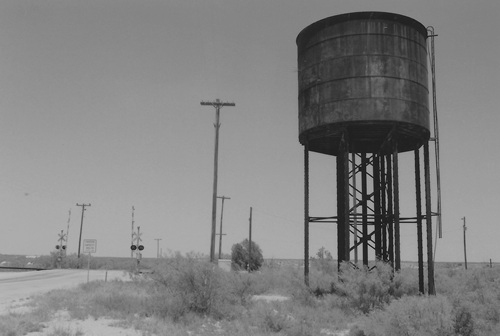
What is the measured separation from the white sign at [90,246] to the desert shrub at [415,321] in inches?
690

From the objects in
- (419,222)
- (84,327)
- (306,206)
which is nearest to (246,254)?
(306,206)

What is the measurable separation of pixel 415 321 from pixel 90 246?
19253 millimetres

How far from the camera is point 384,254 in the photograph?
21.0 m

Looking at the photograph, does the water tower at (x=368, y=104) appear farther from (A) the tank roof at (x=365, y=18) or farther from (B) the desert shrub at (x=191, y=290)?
(B) the desert shrub at (x=191, y=290)

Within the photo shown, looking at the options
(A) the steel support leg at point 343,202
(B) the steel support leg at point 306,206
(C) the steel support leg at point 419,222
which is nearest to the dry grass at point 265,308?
(C) the steel support leg at point 419,222

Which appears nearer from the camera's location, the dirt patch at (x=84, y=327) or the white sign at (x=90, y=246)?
the dirt patch at (x=84, y=327)

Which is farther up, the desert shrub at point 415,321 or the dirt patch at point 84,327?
the desert shrub at point 415,321

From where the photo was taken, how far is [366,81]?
1847cm

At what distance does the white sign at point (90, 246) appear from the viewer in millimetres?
26156

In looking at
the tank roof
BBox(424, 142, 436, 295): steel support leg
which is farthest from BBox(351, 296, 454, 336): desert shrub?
the tank roof

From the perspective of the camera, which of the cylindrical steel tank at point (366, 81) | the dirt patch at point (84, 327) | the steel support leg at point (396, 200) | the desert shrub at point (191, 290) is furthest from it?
the cylindrical steel tank at point (366, 81)

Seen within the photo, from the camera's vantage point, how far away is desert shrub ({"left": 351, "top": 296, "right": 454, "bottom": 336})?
10.6 metres

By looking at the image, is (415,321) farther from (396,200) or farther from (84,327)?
(84,327)

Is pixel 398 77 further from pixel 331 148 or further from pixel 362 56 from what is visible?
pixel 331 148
